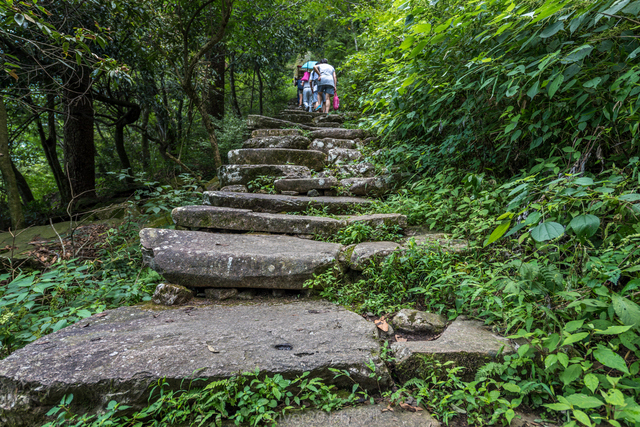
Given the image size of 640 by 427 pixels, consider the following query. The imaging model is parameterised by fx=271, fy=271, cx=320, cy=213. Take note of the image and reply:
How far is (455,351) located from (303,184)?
9.06ft

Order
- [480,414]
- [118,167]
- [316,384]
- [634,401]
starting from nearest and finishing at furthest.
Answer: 1. [634,401]
2. [480,414]
3. [316,384]
4. [118,167]

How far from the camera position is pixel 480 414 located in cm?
117

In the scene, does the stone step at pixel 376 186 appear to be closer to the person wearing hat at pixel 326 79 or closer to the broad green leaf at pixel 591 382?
the broad green leaf at pixel 591 382

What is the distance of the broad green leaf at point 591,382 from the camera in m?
1.04

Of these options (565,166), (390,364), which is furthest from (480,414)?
(565,166)

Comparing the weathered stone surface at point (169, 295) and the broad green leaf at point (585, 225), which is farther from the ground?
the broad green leaf at point (585, 225)

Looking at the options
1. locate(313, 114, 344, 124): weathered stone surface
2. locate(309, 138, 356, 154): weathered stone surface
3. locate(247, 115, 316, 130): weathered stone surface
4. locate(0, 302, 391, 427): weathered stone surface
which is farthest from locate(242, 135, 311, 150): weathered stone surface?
locate(0, 302, 391, 427): weathered stone surface

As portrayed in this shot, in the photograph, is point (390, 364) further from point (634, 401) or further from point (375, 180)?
point (375, 180)

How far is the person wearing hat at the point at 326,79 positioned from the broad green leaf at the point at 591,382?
24.1 ft

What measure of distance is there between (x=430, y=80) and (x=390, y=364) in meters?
2.62

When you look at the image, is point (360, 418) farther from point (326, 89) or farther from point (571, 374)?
point (326, 89)

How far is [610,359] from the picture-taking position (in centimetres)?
107

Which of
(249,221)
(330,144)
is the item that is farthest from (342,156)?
(249,221)

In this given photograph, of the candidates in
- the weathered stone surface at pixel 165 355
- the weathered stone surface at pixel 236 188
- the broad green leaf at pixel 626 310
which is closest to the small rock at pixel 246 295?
the weathered stone surface at pixel 165 355
